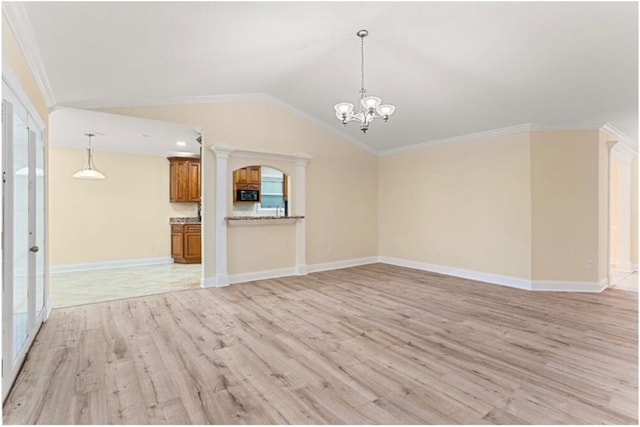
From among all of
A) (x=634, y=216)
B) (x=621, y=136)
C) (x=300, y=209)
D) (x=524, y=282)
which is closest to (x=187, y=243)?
(x=300, y=209)

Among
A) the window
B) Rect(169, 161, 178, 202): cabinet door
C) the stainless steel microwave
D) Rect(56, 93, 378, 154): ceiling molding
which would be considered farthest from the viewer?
the window

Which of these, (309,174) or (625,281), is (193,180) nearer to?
(309,174)

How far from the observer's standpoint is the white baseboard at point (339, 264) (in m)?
6.35

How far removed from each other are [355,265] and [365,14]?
4.84 m

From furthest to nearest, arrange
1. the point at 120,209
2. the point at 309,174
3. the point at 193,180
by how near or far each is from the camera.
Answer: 1. the point at 193,180
2. the point at 120,209
3. the point at 309,174

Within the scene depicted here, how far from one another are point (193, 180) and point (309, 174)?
2.97m

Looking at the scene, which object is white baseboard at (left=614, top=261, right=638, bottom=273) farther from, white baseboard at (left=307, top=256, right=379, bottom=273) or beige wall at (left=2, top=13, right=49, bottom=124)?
beige wall at (left=2, top=13, right=49, bottom=124)

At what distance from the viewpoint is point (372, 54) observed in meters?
3.98

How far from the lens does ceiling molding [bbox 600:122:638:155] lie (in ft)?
16.1

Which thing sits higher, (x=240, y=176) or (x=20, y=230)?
(x=240, y=176)

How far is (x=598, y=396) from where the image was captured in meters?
2.16

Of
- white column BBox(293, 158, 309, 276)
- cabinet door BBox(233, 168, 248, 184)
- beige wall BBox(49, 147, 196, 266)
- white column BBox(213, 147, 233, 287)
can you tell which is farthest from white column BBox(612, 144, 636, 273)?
beige wall BBox(49, 147, 196, 266)

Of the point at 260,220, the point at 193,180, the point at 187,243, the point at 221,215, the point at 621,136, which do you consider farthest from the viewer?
the point at 193,180

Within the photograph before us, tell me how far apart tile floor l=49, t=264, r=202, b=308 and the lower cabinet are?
326 millimetres
